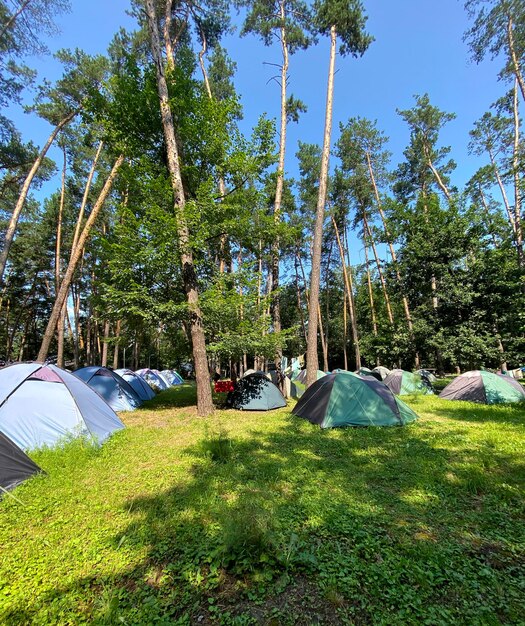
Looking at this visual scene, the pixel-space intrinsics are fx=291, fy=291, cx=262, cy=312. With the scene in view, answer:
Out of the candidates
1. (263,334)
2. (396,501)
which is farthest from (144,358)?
(396,501)

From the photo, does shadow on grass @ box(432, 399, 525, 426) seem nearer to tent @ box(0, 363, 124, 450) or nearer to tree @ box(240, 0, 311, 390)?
tree @ box(240, 0, 311, 390)

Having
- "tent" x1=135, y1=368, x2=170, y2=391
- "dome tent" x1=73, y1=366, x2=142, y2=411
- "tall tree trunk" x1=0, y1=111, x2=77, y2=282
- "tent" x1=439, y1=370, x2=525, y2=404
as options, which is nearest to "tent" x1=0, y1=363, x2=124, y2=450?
"dome tent" x1=73, y1=366, x2=142, y2=411

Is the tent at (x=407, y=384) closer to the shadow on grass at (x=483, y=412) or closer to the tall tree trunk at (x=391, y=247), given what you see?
the shadow on grass at (x=483, y=412)

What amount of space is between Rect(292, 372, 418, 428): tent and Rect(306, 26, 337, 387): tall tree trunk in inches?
99.2

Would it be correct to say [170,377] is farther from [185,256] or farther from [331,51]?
[331,51]

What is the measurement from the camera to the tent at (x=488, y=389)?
29.0ft

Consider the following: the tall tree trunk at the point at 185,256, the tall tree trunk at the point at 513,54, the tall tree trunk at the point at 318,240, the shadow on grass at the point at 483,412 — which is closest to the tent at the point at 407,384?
the shadow on grass at the point at 483,412

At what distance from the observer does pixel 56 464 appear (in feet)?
13.7

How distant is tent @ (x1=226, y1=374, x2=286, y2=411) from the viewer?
9348mm

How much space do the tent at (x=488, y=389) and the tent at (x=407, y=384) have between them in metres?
1.80

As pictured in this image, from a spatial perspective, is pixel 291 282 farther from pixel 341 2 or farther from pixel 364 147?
pixel 341 2

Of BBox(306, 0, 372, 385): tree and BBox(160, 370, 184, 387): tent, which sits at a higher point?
BBox(306, 0, 372, 385): tree

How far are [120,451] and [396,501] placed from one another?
4324mm

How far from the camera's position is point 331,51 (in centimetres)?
1016
